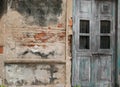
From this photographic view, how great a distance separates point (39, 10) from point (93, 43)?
1.57 metres

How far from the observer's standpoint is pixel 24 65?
666 cm

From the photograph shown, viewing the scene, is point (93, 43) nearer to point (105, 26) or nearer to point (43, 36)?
point (105, 26)

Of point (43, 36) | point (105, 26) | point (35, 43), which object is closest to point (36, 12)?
point (43, 36)

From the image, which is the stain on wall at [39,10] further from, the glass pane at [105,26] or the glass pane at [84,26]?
the glass pane at [105,26]

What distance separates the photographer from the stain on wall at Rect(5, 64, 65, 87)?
21.7ft

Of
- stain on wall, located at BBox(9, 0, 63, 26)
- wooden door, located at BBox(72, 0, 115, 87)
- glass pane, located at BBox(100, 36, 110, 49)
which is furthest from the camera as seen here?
glass pane, located at BBox(100, 36, 110, 49)

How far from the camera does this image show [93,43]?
7164 millimetres

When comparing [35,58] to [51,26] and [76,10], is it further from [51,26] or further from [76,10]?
[76,10]

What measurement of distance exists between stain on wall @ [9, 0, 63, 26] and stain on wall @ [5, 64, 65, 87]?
1.02 meters

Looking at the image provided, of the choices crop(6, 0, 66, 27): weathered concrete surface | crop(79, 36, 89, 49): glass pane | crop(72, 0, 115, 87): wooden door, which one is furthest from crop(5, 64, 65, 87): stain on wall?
crop(6, 0, 66, 27): weathered concrete surface

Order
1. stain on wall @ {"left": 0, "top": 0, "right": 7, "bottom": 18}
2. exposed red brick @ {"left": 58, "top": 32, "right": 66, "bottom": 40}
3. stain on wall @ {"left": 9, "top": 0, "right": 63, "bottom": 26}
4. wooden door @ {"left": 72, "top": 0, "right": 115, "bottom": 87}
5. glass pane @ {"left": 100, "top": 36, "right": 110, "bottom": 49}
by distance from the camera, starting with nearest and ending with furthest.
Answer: stain on wall @ {"left": 0, "top": 0, "right": 7, "bottom": 18} → stain on wall @ {"left": 9, "top": 0, "right": 63, "bottom": 26} → exposed red brick @ {"left": 58, "top": 32, "right": 66, "bottom": 40} → wooden door @ {"left": 72, "top": 0, "right": 115, "bottom": 87} → glass pane @ {"left": 100, "top": 36, "right": 110, "bottom": 49}

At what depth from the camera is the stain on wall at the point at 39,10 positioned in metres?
6.71

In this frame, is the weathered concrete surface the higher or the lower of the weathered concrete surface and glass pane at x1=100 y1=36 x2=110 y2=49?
the higher

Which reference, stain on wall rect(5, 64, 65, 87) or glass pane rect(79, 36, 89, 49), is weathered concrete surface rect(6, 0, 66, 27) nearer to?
glass pane rect(79, 36, 89, 49)
